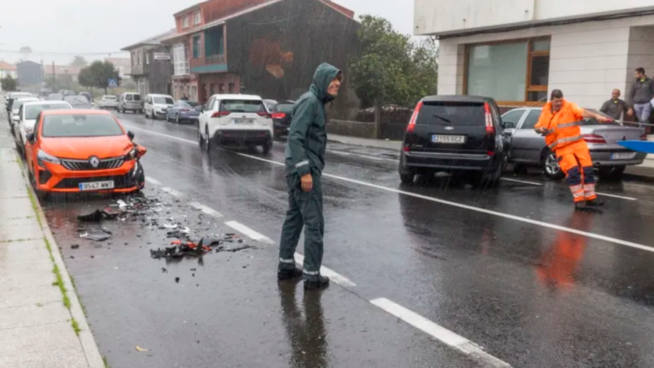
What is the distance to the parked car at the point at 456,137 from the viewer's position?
34.1ft

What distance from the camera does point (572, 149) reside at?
29.9 feet

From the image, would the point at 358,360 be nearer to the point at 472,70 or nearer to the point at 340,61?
the point at 472,70

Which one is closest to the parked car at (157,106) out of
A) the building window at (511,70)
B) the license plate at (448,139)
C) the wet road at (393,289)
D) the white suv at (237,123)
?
the white suv at (237,123)

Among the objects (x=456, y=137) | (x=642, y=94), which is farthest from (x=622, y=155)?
(x=642, y=94)

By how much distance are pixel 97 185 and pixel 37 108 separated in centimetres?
1002

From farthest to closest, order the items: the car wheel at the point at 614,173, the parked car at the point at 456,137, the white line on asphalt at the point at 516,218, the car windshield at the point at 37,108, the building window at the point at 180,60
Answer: the building window at the point at 180,60 < the car windshield at the point at 37,108 < the car wheel at the point at 614,173 < the parked car at the point at 456,137 < the white line on asphalt at the point at 516,218

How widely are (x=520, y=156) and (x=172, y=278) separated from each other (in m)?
9.56

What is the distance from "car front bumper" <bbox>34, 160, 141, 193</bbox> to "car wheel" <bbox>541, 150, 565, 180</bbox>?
8.23 meters

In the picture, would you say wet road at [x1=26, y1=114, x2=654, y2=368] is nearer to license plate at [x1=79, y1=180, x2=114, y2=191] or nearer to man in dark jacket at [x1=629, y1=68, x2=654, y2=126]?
license plate at [x1=79, y1=180, x2=114, y2=191]

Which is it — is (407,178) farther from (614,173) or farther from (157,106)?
(157,106)

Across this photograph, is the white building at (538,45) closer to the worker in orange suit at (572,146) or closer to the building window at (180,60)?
the worker in orange suit at (572,146)

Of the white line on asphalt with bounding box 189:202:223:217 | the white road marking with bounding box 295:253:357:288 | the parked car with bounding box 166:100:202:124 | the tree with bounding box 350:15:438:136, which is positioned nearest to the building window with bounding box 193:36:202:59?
the parked car with bounding box 166:100:202:124

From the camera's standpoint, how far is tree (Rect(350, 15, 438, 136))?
32.2m

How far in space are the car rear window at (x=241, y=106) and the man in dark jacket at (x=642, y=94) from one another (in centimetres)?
1005
